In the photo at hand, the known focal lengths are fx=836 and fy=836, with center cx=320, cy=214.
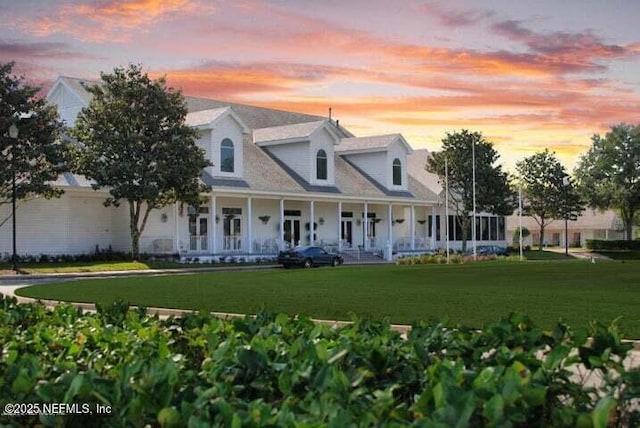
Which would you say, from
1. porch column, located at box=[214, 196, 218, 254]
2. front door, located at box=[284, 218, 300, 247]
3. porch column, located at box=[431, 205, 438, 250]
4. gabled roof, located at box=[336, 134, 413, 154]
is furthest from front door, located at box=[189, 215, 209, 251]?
porch column, located at box=[431, 205, 438, 250]

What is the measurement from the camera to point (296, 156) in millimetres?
48688

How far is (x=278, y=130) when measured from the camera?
50.1 meters

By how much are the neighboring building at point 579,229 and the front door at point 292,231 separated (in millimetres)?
43800

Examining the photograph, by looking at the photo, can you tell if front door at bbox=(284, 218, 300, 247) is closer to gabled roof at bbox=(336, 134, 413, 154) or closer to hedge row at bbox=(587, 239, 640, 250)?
gabled roof at bbox=(336, 134, 413, 154)

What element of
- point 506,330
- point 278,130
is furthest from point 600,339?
point 278,130

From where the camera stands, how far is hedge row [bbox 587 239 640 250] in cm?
6800

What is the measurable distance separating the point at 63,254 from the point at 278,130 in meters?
17.1

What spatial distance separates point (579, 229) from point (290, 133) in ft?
164

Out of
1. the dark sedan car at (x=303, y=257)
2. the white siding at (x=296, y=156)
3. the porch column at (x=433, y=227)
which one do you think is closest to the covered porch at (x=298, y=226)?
the porch column at (x=433, y=227)

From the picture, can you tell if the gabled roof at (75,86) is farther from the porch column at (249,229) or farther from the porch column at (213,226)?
the porch column at (249,229)

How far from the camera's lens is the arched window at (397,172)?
53781 millimetres

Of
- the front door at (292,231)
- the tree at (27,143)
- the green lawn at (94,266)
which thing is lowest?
the green lawn at (94,266)

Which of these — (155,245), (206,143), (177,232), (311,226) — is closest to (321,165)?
(311,226)

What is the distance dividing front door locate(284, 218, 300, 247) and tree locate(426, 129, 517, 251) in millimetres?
12665
